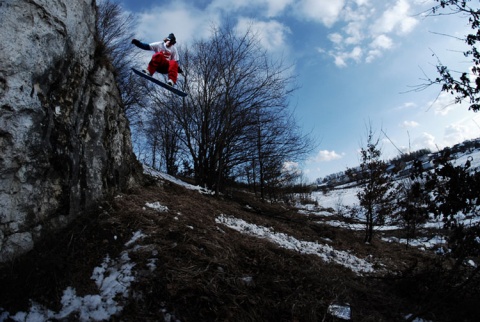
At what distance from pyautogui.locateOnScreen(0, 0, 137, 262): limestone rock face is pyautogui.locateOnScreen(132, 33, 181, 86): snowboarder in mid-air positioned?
9.17ft

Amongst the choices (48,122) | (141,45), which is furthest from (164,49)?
(48,122)

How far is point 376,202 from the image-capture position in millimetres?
9570

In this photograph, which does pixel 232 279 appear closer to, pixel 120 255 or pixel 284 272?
pixel 284 272

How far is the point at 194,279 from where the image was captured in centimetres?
291

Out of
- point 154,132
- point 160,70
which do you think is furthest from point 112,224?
point 154,132

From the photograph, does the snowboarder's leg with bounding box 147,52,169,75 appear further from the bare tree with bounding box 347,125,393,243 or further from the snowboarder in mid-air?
the bare tree with bounding box 347,125,393,243

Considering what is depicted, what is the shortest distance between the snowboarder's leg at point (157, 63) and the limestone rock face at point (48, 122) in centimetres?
280

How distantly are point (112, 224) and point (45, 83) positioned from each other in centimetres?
187

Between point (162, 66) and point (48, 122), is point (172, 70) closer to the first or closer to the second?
point (162, 66)

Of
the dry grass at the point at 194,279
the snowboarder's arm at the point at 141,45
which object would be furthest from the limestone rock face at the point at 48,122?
the snowboarder's arm at the point at 141,45

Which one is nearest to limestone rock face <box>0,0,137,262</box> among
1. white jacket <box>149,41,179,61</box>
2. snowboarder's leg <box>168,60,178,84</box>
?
white jacket <box>149,41,179,61</box>

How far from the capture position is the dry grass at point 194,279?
8.59 ft

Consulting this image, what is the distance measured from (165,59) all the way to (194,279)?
6240 mm

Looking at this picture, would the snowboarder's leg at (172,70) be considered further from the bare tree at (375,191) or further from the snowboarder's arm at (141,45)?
the bare tree at (375,191)
